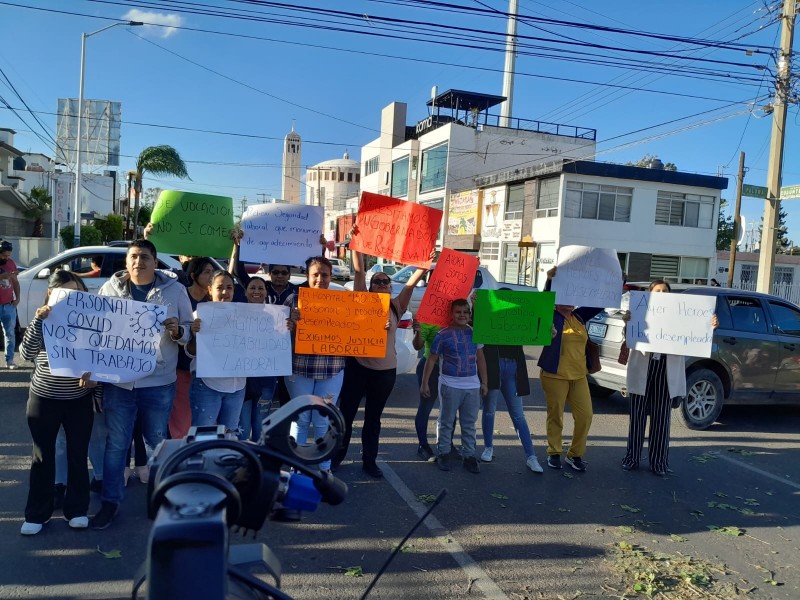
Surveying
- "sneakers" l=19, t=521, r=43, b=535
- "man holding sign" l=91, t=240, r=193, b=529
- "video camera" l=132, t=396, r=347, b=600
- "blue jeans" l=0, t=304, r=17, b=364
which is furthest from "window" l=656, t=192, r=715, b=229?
"video camera" l=132, t=396, r=347, b=600

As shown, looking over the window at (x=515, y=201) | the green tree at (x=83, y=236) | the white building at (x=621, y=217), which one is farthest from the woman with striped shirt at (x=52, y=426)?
the window at (x=515, y=201)

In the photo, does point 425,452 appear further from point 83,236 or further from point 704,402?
point 83,236

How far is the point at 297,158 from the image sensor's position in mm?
107688

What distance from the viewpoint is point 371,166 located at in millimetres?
52719

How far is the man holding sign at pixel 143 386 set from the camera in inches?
164

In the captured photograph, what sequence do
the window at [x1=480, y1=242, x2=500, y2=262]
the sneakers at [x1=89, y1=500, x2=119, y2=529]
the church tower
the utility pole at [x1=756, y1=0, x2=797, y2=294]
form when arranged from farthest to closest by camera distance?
1. the church tower
2. the window at [x1=480, y1=242, x2=500, y2=262]
3. the utility pole at [x1=756, y1=0, x2=797, y2=294]
4. the sneakers at [x1=89, y1=500, x2=119, y2=529]

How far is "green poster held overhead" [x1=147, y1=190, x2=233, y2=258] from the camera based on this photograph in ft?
17.8

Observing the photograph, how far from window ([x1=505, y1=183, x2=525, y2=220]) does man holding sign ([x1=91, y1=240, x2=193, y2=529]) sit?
28.5 meters

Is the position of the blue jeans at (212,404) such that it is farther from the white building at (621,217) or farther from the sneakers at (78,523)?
the white building at (621,217)

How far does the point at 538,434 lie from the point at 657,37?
952cm

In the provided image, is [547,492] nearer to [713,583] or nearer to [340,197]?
[713,583]

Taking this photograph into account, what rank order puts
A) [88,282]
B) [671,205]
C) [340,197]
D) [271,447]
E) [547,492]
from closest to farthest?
[271,447]
[547,492]
[88,282]
[671,205]
[340,197]

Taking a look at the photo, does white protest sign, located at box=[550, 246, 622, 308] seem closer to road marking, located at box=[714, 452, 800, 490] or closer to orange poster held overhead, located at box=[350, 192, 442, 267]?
orange poster held overhead, located at box=[350, 192, 442, 267]

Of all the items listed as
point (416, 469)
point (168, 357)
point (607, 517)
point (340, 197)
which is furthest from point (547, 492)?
point (340, 197)
